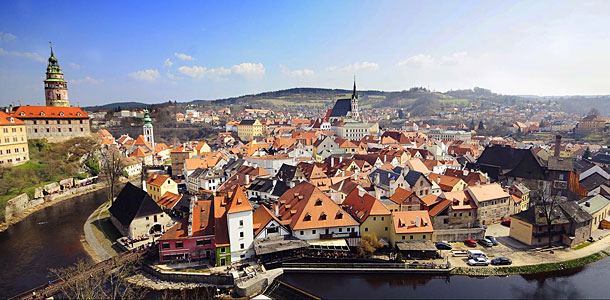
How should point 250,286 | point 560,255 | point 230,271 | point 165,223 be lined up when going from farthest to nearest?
1. point 165,223
2. point 560,255
3. point 230,271
4. point 250,286

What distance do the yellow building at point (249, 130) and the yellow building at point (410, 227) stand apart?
3522 inches

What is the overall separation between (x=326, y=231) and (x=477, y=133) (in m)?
115

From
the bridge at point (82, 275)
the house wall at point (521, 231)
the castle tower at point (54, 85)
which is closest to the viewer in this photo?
the bridge at point (82, 275)

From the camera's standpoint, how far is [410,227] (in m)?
29.1

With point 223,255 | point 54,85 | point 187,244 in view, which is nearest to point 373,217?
point 223,255

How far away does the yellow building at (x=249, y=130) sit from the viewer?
115 metres

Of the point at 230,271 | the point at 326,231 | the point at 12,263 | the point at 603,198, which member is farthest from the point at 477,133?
the point at 12,263

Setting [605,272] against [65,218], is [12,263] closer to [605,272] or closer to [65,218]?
[65,218]

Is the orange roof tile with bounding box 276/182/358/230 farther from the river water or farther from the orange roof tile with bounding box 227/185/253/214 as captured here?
the orange roof tile with bounding box 227/185/253/214

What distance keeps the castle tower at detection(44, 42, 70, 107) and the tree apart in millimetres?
82302

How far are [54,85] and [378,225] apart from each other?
3291 inches

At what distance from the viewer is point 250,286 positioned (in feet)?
76.2

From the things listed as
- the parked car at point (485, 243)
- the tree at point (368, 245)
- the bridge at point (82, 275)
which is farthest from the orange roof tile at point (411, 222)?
the bridge at point (82, 275)

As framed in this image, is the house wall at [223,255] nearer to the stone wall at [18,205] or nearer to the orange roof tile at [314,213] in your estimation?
the orange roof tile at [314,213]
